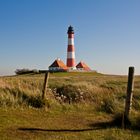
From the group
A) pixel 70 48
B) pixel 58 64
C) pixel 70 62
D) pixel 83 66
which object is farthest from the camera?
pixel 83 66

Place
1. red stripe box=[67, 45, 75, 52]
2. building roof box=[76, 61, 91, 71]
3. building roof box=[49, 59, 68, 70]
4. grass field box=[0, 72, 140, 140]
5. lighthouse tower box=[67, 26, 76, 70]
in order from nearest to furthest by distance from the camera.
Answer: grass field box=[0, 72, 140, 140], red stripe box=[67, 45, 75, 52], lighthouse tower box=[67, 26, 76, 70], building roof box=[49, 59, 68, 70], building roof box=[76, 61, 91, 71]

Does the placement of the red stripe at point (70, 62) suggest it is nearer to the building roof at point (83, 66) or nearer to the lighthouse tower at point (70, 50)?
the lighthouse tower at point (70, 50)

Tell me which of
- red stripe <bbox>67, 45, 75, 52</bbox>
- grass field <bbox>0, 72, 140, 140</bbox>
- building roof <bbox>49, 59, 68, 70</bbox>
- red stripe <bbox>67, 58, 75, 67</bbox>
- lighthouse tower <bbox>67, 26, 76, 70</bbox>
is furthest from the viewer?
building roof <bbox>49, 59, 68, 70</bbox>

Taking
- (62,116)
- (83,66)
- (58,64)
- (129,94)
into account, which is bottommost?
(62,116)

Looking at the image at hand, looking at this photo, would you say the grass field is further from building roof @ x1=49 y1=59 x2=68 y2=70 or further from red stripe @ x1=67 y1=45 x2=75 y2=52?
building roof @ x1=49 y1=59 x2=68 y2=70

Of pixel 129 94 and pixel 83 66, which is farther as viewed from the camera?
pixel 83 66

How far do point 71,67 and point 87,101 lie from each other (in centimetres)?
6343

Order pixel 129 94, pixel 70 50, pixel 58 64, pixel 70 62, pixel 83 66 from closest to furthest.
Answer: pixel 129 94
pixel 70 50
pixel 70 62
pixel 58 64
pixel 83 66

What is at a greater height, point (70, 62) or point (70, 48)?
point (70, 48)

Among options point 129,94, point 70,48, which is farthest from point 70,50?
point 129,94

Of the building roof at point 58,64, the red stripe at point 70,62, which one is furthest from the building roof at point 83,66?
the red stripe at point 70,62

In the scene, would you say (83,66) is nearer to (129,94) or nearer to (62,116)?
(62,116)

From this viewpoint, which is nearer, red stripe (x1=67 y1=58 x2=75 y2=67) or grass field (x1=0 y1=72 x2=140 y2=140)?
grass field (x1=0 y1=72 x2=140 y2=140)

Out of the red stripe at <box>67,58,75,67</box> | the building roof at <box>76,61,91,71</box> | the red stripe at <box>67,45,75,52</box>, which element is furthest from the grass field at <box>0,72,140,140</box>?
the building roof at <box>76,61,91,71</box>
